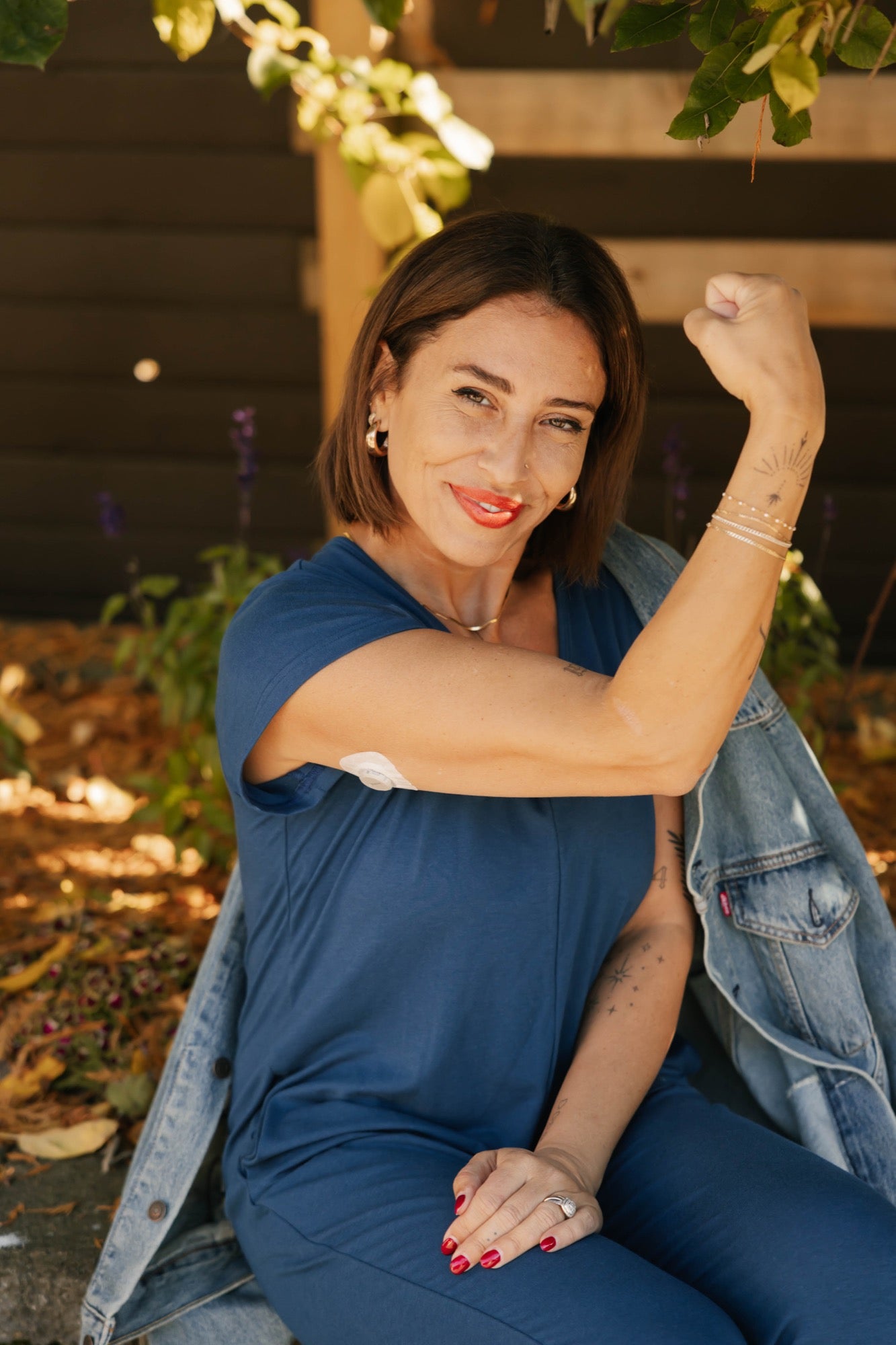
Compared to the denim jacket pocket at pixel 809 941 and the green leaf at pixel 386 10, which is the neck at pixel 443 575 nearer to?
the denim jacket pocket at pixel 809 941

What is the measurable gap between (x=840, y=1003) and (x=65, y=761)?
256 cm

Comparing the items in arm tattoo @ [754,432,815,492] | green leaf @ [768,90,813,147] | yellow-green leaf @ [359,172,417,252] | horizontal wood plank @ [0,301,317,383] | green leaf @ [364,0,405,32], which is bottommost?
horizontal wood plank @ [0,301,317,383]

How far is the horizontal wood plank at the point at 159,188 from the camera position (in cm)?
404

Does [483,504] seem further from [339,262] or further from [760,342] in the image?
[339,262]

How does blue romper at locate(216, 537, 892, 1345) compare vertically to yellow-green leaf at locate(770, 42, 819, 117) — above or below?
below

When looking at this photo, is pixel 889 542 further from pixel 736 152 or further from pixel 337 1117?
pixel 337 1117

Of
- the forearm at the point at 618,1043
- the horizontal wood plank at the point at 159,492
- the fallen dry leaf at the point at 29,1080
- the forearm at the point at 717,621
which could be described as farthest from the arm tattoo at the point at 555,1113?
the horizontal wood plank at the point at 159,492

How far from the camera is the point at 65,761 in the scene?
3705mm

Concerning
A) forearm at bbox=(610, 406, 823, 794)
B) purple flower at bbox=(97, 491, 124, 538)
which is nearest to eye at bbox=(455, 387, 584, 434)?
forearm at bbox=(610, 406, 823, 794)

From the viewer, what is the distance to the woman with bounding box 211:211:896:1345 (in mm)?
1318

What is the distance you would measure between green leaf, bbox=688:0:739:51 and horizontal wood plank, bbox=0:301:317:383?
10.0 feet

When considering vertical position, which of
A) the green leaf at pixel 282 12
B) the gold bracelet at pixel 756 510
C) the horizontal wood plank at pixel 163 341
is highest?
the green leaf at pixel 282 12

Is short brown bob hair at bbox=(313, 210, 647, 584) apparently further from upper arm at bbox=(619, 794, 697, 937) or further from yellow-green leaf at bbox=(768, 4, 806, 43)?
yellow-green leaf at bbox=(768, 4, 806, 43)

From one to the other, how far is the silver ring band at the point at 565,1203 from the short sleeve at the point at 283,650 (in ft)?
1.75
